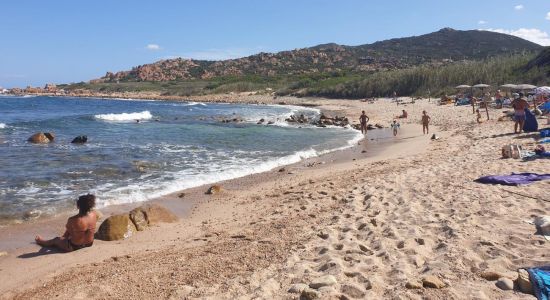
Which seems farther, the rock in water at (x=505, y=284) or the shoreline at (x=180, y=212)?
the shoreline at (x=180, y=212)

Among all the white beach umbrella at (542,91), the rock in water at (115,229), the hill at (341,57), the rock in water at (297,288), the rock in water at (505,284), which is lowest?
the rock in water at (115,229)

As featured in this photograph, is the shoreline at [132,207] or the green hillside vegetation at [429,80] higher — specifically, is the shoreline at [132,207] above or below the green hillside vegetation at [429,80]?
below

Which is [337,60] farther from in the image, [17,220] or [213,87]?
[17,220]

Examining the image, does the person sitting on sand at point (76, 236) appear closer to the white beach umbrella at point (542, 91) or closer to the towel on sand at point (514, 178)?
the towel on sand at point (514, 178)

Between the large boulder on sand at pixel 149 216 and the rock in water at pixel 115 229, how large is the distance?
25 cm

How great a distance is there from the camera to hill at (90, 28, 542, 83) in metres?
122

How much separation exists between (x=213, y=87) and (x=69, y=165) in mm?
81714

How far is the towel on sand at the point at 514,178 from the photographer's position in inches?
319

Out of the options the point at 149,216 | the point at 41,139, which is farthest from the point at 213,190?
the point at 41,139

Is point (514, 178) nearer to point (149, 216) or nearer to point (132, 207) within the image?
point (149, 216)

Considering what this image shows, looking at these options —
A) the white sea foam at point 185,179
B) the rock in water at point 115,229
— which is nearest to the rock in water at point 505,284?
the rock in water at point 115,229

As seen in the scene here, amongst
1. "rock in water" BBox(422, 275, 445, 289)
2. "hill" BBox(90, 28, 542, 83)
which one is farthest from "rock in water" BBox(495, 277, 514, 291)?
"hill" BBox(90, 28, 542, 83)

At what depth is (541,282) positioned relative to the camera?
4.00 meters

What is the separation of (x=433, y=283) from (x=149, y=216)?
495 cm
